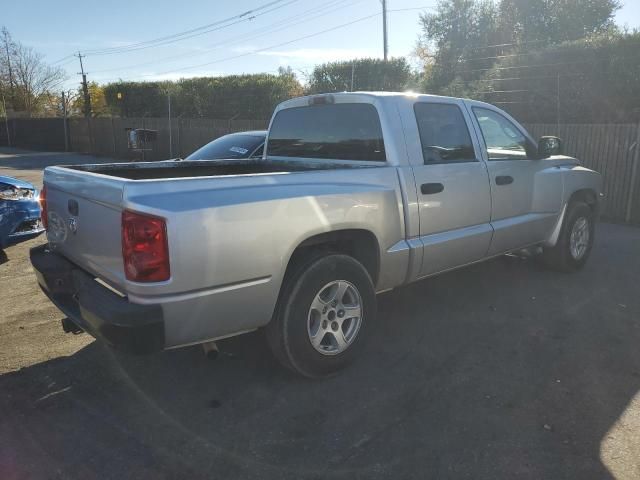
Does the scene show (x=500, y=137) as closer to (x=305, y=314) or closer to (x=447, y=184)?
(x=447, y=184)

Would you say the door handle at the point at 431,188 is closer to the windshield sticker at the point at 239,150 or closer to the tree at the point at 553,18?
the windshield sticker at the point at 239,150

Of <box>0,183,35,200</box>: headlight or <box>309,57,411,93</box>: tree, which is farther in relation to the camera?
<box>309,57,411,93</box>: tree

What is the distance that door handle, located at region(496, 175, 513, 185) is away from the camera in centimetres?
482

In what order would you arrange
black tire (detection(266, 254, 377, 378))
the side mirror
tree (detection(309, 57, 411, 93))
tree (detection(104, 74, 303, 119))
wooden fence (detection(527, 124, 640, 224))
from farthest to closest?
tree (detection(104, 74, 303, 119)), tree (detection(309, 57, 411, 93)), wooden fence (detection(527, 124, 640, 224)), the side mirror, black tire (detection(266, 254, 377, 378))

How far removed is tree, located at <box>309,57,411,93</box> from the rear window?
57.9ft

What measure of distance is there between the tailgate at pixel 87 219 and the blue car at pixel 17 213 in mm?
2825

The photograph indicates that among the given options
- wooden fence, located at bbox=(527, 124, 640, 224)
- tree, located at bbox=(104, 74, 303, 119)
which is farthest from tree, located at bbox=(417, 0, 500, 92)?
wooden fence, located at bbox=(527, 124, 640, 224)

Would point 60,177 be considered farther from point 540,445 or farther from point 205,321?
point 540,445

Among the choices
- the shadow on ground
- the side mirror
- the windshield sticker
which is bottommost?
the shadow on ground

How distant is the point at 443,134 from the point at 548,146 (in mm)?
1614

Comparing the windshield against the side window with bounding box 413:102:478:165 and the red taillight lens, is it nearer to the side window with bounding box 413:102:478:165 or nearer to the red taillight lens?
the side window with bounding box 413:102:478:165

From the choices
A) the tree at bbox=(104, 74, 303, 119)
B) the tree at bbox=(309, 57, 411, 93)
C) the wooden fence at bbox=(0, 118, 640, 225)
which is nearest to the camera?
the wooden fence at bbox=(0, 118, 640, 225)

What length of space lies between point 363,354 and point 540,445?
143 centimetres

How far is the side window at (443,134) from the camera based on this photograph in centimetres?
425
